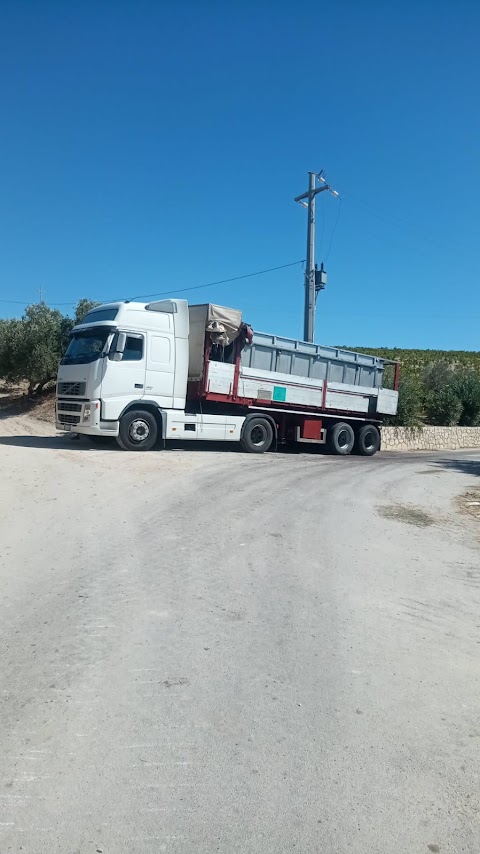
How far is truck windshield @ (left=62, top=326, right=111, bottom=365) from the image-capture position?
14047 mm

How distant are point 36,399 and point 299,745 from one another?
83.5 ft

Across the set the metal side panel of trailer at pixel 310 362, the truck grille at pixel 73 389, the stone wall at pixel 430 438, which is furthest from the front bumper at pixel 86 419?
the stone wall at pixel 430 438

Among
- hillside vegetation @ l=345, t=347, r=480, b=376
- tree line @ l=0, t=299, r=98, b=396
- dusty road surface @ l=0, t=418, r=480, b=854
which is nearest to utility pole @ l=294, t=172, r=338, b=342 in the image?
tree line @ l=0, t=299, r=98, b=396

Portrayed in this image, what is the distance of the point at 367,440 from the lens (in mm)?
20797

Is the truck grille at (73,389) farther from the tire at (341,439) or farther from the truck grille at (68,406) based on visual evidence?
the tire at (341,439)

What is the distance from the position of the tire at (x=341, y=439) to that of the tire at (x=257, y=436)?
9.20ft

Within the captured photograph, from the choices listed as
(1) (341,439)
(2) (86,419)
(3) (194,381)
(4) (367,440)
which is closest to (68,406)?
(2) (86,419)

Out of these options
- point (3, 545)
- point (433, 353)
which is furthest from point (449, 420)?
point (433, 353)

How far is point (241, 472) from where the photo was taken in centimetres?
1286

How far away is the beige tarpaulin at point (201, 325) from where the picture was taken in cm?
1546

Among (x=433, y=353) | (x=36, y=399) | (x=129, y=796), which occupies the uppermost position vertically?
(x=433, y=353)

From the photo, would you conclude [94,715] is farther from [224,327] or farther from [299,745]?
[224,327]

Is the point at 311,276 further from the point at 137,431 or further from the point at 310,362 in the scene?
the point at 137,431

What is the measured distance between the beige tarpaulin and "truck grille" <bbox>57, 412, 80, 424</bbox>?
3.23m
